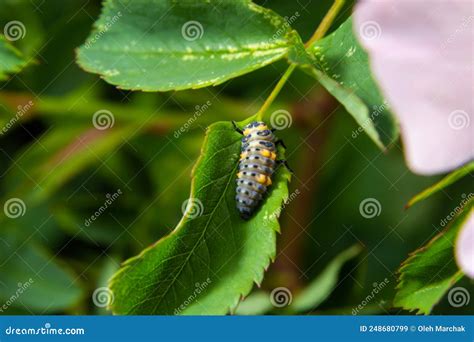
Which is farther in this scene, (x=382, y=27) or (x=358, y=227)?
(x=358, y=227)

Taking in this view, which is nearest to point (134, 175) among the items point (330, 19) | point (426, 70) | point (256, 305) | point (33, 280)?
point (33, 280)

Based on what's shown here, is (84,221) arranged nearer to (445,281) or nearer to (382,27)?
(445,281)

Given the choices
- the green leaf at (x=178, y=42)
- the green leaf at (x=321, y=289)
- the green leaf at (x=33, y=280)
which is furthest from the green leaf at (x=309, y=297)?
the green leaf at (x=178, y=42)

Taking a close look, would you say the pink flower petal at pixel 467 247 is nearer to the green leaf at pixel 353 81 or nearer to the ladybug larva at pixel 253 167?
the green leaf at pixel 353 81

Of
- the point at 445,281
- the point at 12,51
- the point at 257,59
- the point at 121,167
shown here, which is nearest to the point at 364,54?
the point at 257,59

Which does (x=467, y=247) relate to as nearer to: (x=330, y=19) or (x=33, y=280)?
(x=330, y=19)

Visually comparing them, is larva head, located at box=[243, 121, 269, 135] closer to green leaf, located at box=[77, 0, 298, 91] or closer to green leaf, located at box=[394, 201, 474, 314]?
green leaf, located at box=[77, 0, 298, 91]
